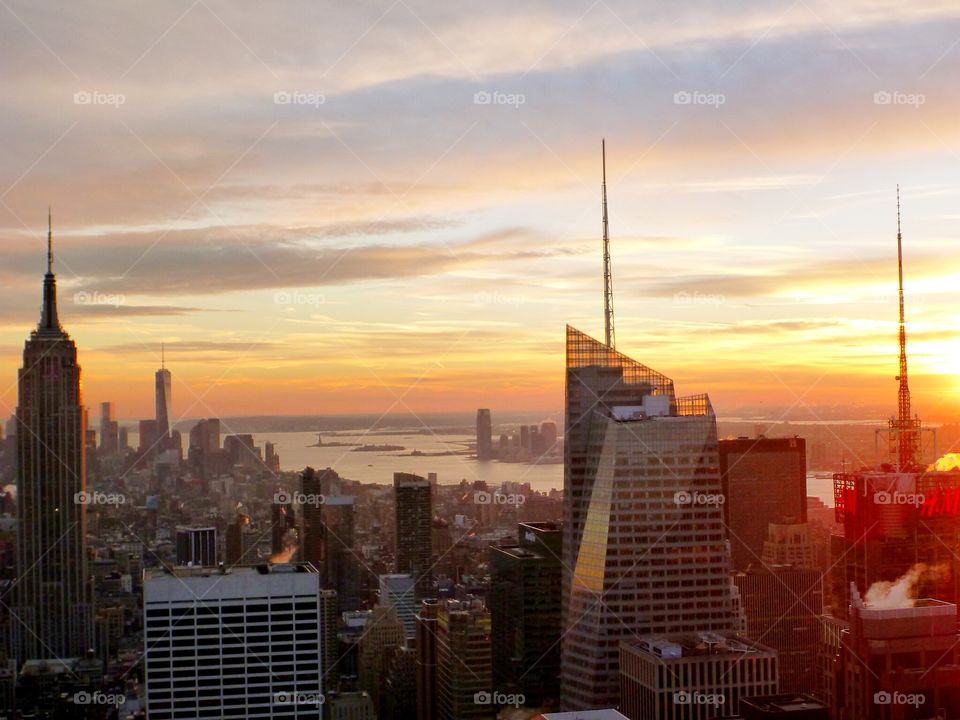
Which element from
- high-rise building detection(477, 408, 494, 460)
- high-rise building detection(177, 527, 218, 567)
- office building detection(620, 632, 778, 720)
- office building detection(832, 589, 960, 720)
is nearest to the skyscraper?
high-rise building detection(177, 527, 218, 567)

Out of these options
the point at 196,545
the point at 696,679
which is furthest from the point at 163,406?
the point at 696,679

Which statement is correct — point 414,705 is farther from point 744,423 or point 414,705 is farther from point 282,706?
point 744,423

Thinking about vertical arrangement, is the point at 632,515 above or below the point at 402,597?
above

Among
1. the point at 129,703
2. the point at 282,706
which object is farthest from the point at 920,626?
the point at 129,703

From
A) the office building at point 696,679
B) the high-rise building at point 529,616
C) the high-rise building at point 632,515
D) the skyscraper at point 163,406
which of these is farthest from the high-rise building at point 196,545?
the office building at point 696,679

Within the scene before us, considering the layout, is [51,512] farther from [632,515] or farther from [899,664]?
[899,664]

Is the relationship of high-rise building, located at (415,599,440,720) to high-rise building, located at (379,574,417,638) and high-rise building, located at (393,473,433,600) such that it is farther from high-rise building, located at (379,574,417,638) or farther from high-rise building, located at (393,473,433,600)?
high-rise building, located at (393,473,433,600)
